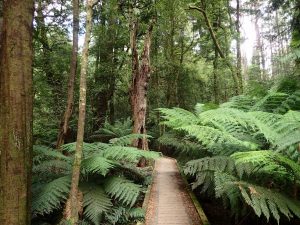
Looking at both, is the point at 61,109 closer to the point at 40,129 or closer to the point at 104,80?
the point at 40,129

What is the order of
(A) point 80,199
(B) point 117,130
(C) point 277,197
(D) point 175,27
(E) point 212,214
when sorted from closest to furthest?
(C) point 277,197 < (A) point 80,199 < (E) point 212,214 < (B) point 117,130 < (D) point 175,27

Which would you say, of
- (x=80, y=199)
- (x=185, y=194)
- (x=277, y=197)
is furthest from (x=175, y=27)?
(x=277, y=197)

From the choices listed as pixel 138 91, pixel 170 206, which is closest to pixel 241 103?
pixel 170 206

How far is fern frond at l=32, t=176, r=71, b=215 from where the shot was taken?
5.76 meters

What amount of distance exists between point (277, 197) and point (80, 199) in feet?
12.3

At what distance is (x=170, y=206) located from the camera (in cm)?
680

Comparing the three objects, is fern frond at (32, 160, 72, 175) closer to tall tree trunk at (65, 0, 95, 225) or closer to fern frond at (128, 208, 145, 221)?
tall tree trunk at (65, 0, 95, 225)

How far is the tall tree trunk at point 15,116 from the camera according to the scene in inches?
177

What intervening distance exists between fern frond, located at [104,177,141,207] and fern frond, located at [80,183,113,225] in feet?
0.53

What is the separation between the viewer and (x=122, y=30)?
60.7 feet

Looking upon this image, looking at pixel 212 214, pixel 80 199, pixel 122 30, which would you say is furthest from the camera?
pixel 122 30

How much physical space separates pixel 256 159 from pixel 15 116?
3138mm

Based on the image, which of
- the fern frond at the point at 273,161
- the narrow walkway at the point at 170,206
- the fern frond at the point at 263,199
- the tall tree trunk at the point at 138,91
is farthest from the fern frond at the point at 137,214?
the tall tree trunk at the point at 138,91

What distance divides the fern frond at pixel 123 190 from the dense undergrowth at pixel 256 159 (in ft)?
4.10
